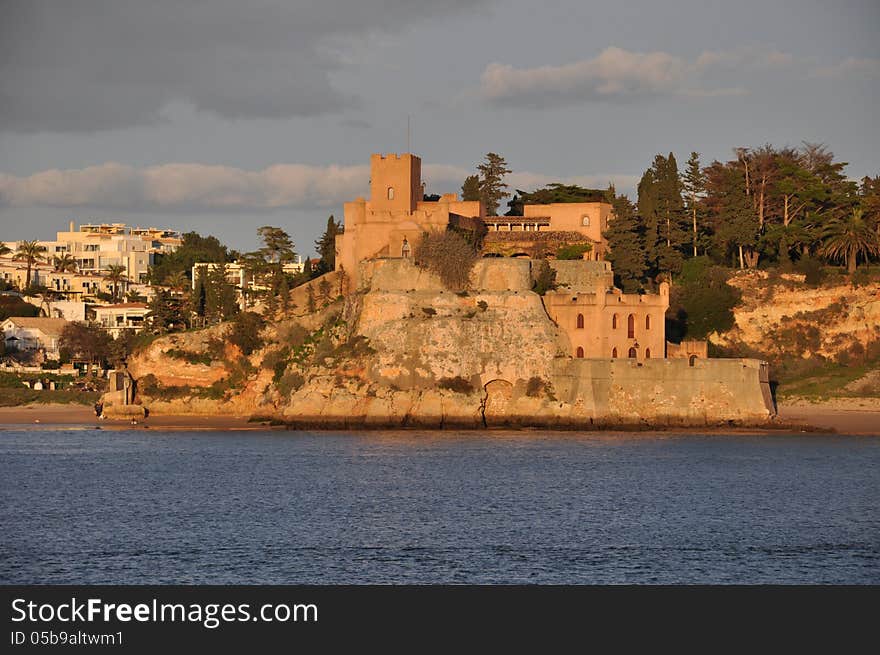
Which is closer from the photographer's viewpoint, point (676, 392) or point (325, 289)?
point (676, 392)

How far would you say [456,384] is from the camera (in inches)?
2623

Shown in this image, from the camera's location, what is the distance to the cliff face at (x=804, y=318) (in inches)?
3076

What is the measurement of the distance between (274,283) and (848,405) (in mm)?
29518

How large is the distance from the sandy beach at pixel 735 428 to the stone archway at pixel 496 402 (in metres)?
7.27

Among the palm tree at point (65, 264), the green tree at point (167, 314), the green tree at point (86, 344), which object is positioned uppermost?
the palm tree at point (65, 264)

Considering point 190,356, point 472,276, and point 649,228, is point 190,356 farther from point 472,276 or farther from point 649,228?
point 649,228

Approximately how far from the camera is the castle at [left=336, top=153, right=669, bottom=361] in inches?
2680

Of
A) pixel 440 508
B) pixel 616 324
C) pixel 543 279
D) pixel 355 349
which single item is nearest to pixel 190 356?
pixel 355 349

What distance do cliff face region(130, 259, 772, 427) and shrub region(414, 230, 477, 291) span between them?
416 millimetres

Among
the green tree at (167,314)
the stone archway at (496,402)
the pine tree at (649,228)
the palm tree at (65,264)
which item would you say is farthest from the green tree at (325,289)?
the palm tree at (65,264)

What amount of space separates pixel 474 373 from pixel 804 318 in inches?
840

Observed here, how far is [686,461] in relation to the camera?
182 feet

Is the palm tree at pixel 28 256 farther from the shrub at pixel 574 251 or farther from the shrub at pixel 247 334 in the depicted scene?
the shrub at pixel 574 251

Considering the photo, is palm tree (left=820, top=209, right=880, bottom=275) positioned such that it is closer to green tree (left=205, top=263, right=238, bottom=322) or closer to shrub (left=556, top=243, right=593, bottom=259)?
shrub (left=556, top=243, right=593, bottom=259)
